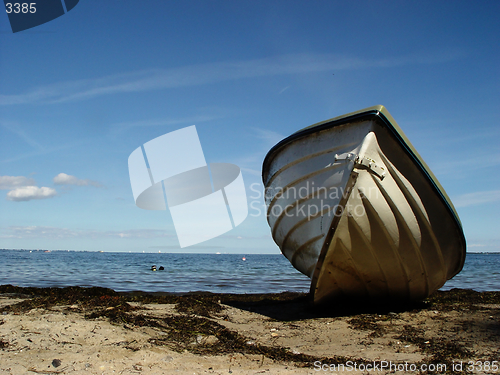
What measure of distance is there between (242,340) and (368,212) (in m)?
2.36

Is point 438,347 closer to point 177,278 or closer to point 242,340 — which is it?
point 242,340

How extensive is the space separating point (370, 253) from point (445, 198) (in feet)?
4.52

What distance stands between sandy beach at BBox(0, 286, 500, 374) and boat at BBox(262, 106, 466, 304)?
61 cm

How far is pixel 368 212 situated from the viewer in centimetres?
450

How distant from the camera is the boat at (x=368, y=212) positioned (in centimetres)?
445

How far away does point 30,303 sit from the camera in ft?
17.5

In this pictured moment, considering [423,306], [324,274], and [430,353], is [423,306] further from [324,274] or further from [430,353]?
[430,353]

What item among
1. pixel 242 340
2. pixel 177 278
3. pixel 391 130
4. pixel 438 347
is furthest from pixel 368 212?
pixel 177 278

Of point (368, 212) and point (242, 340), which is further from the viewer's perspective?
point (368, 212)

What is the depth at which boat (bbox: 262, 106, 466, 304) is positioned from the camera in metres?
4.45

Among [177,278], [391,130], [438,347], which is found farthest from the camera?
[177,278]

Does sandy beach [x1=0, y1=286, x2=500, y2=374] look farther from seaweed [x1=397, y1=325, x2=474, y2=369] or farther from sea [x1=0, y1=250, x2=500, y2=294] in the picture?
sea [x1=0, y1=250, x2=500, y2=294]

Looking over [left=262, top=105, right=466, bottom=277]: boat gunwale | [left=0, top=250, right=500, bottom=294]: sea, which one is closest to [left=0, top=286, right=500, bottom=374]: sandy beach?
[left=262, top=105, right=466, bottom=277]: boat gunwale

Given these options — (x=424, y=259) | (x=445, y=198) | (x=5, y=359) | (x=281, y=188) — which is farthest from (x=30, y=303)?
(x=445, y=198)
